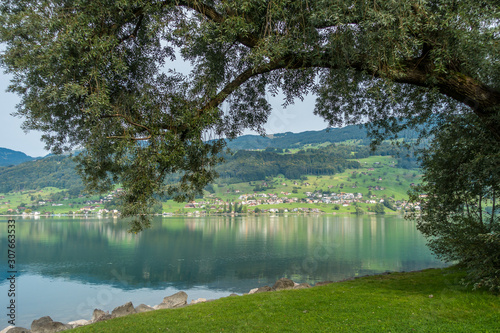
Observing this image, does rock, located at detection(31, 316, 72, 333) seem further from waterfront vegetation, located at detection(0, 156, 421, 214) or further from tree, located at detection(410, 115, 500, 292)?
waterfront vegetation, located at detection(0, 156, 421, 214)

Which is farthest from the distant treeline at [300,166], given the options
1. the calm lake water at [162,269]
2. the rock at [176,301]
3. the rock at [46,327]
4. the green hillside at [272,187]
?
the rock at [46,327]

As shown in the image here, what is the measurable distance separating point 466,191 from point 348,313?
7.54m

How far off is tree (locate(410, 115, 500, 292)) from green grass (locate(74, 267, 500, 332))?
0.91 metres

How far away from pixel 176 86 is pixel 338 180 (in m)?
171

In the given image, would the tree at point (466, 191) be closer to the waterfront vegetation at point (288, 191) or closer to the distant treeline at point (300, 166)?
the waterfront vegetation at point (288, 191)

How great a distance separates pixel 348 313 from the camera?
813 cm

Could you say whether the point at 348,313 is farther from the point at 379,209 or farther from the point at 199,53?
the point at 379,209

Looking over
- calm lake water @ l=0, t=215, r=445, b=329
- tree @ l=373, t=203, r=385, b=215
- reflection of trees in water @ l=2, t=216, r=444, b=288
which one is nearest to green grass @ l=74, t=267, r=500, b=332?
calm lake water @ l=0, t=215, r=445, b=329

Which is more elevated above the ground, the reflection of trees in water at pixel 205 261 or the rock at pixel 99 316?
the rock at pixel 99 316

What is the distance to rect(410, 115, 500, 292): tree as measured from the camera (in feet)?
26.7

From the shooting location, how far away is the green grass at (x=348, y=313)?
7094mm

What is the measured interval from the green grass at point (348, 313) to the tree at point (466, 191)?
0.91 m

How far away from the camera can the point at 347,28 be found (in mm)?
7219

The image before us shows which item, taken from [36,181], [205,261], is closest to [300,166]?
[36,181]
